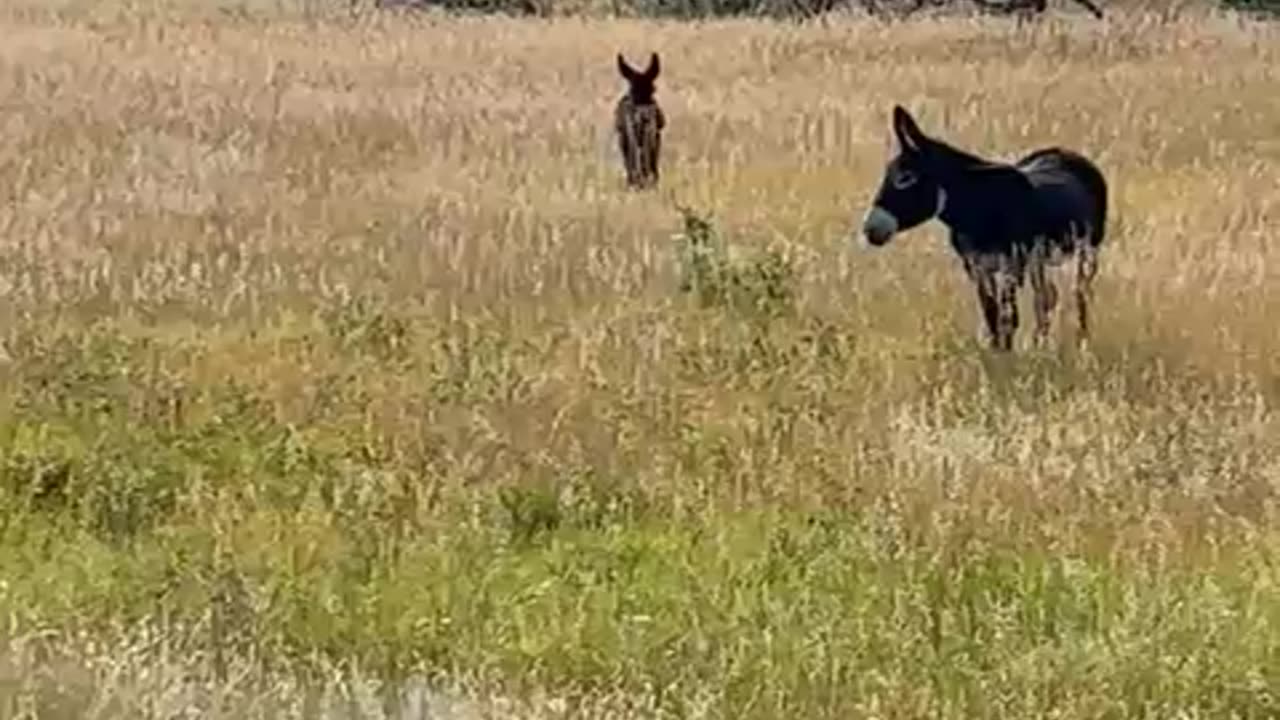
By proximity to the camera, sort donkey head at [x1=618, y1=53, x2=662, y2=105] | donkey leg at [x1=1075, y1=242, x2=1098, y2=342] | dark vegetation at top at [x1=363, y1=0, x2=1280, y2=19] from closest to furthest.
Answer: donkey leg at [x1=1075, y1=242, x2=1098, y2=342]
donkey head at [x1=618, y1=53, x2=662, y2=105]
dark vegetation at top at [x1=363, y1=0, x2=1280, y2=19]

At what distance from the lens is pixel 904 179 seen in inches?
445

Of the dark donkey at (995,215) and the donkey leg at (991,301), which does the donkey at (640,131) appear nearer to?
the dark donkey at (995,215)

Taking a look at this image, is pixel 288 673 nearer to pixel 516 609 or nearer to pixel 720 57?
pixel 516 609

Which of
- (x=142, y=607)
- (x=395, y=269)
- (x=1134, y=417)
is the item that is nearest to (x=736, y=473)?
(x=1134, y=417)

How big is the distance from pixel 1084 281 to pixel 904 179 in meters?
1.35

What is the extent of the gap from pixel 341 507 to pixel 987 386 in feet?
10.9

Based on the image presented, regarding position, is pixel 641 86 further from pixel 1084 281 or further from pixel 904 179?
pixel 904 179

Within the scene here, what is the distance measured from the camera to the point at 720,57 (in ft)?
93.7

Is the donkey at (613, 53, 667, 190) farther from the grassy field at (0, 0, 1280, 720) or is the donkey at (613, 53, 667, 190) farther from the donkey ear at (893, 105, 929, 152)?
the donkey ear at (893, 105, 929, 152)

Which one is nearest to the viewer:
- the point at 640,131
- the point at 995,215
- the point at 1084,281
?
the point at 995,215

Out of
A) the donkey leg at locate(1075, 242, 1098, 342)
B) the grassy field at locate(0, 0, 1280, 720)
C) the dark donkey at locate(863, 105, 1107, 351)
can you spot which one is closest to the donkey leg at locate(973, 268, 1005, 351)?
the dark donkey at locate(863, 105, 1107, 351)

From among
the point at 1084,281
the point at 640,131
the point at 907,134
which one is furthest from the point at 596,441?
the point at 640,131

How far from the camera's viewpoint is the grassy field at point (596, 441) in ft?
22.8

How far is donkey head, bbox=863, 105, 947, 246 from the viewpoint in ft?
36.9
